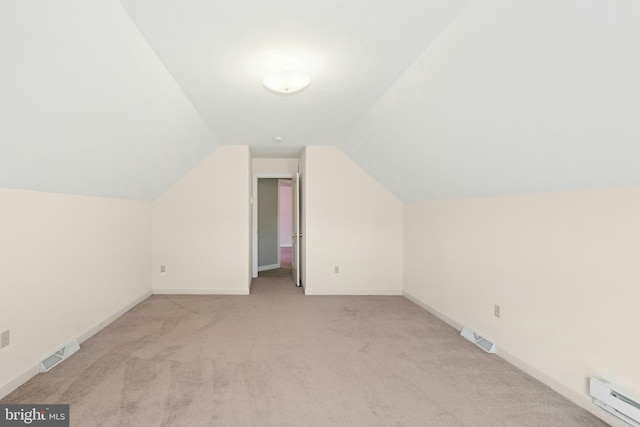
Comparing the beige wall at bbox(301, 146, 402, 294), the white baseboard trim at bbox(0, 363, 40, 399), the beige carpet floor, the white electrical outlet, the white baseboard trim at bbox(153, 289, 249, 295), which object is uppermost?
the beige wall at bbox(301, 146, 402, 294)

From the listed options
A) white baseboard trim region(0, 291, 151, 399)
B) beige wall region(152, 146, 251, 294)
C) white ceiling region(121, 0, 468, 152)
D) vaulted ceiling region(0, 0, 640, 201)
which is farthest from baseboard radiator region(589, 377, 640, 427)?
beige wall region(152, 146, 251, 294)

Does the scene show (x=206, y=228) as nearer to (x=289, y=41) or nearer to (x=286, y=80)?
(x=286, y=80)

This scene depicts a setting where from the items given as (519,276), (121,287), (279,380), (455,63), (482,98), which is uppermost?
(455,63)

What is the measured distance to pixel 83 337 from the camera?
3.28m

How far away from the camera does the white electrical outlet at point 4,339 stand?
231 cm

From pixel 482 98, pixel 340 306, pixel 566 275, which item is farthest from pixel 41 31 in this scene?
pixel 340 306

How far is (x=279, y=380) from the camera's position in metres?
2.55

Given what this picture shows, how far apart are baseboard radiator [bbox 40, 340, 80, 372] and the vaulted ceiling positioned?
1.39 meters

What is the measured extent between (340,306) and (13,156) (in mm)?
3718

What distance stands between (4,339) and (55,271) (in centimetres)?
70

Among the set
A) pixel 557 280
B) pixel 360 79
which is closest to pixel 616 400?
pixel 557 280

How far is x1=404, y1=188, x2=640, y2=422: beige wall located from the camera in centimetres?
200

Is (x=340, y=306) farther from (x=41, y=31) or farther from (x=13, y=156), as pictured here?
(x=41, y=31)

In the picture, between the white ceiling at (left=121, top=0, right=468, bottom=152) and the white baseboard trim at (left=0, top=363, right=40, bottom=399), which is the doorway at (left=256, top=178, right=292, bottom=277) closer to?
the white ceiling at (left=121, top=0, right=468, bottom=152)
